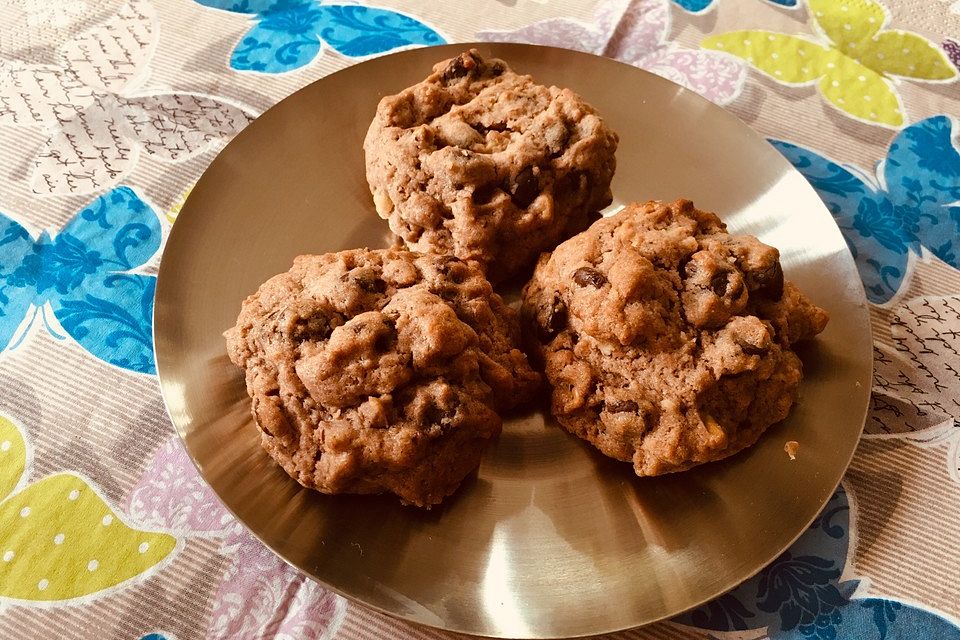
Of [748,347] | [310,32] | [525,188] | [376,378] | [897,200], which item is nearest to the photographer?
[376,378]

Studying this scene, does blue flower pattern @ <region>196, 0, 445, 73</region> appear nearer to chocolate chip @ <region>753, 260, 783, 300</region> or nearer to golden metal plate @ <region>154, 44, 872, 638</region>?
golden metal plate @ <region>154, 44, 872, 638</region>

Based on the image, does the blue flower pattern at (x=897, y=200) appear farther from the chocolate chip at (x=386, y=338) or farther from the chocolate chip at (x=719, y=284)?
the chocolate chip at (x=386, y=338)

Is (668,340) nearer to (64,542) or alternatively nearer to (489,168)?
(489,168)

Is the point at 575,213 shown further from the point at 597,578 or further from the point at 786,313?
the point at 597,578

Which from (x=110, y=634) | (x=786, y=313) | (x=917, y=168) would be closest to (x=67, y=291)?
(x=110, y=634)

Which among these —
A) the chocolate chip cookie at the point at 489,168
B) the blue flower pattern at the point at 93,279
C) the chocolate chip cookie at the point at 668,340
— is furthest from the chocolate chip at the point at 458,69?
the blue flower pattern at the point at 93,279

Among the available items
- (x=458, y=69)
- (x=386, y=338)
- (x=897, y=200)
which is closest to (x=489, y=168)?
(x=458, y=69)
